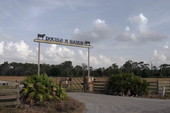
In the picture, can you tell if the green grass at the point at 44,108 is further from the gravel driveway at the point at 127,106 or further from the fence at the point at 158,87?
the fence at the point at 158,87

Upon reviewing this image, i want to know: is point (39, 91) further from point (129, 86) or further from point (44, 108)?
point (129, 86)

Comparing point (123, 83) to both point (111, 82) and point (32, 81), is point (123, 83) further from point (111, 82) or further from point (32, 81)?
point (32, 81)

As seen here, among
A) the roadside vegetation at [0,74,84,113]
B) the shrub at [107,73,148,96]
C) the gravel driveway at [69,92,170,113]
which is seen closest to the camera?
the roadside vegetation at [0,74,84,113]

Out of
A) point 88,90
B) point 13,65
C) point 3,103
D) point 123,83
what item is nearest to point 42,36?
point 88,90

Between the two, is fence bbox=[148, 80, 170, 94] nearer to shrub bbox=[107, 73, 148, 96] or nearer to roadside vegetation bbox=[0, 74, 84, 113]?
shrub bbox=[107, 73, 148, 96]

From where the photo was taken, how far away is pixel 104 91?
19.1 m

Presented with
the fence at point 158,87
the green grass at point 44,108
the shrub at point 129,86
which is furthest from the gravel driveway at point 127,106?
the fence at point 158,87

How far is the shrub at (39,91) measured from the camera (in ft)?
33.3

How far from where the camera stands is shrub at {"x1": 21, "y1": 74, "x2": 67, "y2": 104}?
10148 mm

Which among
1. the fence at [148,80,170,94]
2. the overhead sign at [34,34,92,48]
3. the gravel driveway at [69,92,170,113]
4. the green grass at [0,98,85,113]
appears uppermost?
the overhead sign at [34,34,92,48]

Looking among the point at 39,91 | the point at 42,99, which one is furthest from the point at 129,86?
the point at 42,99

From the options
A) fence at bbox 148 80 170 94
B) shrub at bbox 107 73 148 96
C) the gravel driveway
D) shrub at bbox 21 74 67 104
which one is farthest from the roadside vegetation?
fence at bbox 148 80 170 94

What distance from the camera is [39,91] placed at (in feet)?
34.6

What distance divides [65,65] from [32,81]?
73418mm
